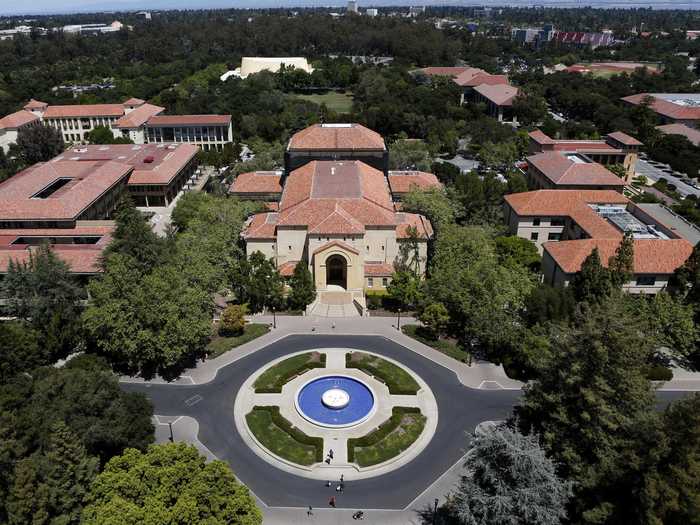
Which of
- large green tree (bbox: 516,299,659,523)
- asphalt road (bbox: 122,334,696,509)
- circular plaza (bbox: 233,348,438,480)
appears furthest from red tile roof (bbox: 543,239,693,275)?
large green tree (bbox: 516,299,659,523)

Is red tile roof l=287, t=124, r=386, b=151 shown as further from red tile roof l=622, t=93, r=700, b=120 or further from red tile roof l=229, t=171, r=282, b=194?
red tile roof l=622, t=93, r=700, b=120

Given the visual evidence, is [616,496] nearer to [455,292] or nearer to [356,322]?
[455,292]

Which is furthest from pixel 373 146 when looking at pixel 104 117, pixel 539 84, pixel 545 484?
pixel 539 84

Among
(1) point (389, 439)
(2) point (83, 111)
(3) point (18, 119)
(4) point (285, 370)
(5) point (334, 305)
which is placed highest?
(2) point (83, 111)

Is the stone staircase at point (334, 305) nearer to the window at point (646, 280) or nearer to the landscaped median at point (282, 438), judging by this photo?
the landscaped median at point (282, 438)

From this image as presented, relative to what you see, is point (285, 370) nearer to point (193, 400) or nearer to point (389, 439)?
point (193, 400)

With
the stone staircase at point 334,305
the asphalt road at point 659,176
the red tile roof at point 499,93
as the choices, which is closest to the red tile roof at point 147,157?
the stone staircase at point 334,305

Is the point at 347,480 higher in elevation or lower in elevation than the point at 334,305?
lower

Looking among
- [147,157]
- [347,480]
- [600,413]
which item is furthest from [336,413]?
[147,157]
